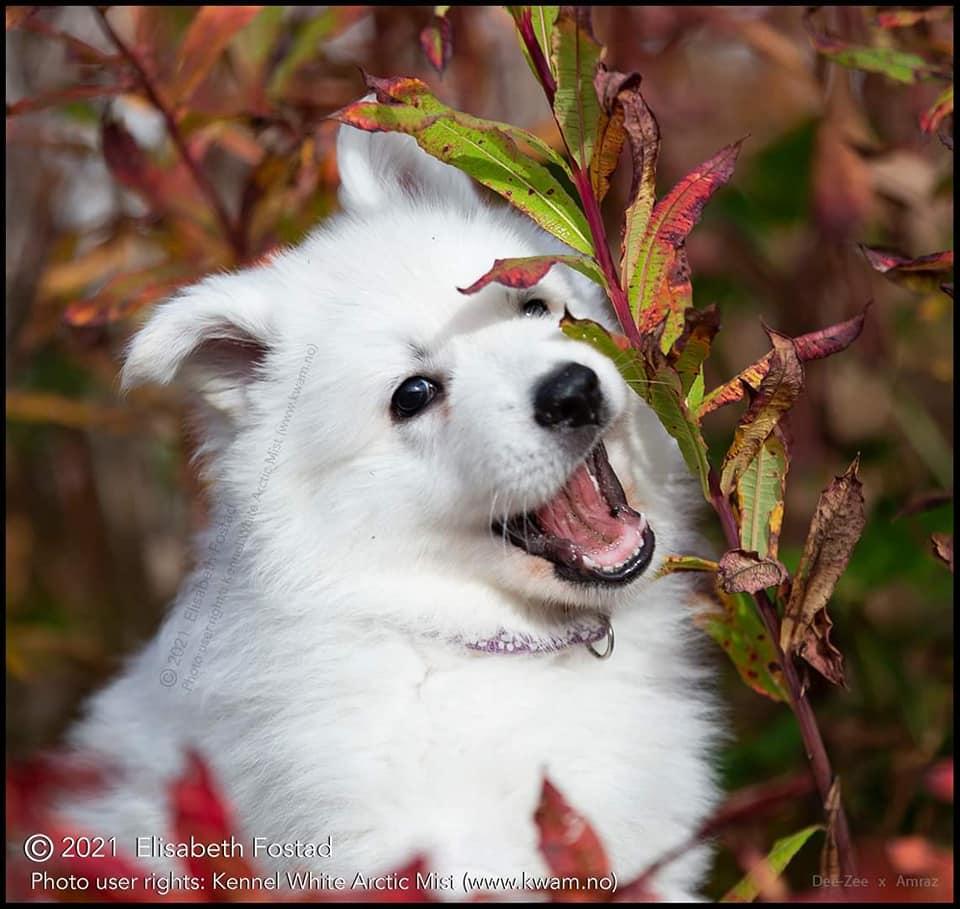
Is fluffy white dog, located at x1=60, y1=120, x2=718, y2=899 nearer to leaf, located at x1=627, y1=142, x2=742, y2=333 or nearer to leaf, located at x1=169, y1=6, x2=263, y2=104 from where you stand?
leaf, located at x1=627, y1=142, x2=742, y2=333

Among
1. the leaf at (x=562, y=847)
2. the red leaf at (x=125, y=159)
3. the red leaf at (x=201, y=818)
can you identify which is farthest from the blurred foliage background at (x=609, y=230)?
the red leaf at (x=201, y=818)

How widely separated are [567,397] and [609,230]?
202 cm

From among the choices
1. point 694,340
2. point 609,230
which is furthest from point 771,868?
point 609,230

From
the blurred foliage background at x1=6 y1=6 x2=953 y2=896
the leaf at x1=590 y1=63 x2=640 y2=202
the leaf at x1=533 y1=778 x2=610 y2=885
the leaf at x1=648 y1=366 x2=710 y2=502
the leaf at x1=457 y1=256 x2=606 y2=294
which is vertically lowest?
the blurred foliage background at x1=6 y1=6 x2=953 y2=896

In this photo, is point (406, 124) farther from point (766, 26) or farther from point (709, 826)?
point (766, 26)

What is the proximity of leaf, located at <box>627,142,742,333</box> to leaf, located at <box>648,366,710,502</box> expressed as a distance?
0.33 feet

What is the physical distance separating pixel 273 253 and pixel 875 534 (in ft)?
5.81

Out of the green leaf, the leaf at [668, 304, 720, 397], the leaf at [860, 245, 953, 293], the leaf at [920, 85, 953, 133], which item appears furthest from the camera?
the green leaf

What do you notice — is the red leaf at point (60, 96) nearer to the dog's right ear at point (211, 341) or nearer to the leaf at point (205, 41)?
the leaf at point (205, 41)

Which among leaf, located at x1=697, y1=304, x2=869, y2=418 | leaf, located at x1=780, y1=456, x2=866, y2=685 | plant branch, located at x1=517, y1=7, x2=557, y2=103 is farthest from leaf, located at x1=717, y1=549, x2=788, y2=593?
plant branch, located at x1=517, y1=7, x2=557, y2=103

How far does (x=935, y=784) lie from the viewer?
132 cm

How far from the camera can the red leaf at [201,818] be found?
1.12 m

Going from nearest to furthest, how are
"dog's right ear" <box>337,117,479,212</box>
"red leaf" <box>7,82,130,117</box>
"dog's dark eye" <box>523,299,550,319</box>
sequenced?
1. "dog's dark eye" <box>523,299,550,319</box>
2. "red leaf" <box>7,82,130,117</box>
3. "dog's right ear" <box>337,117,479,212</box>

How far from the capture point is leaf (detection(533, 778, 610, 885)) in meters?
1.37
